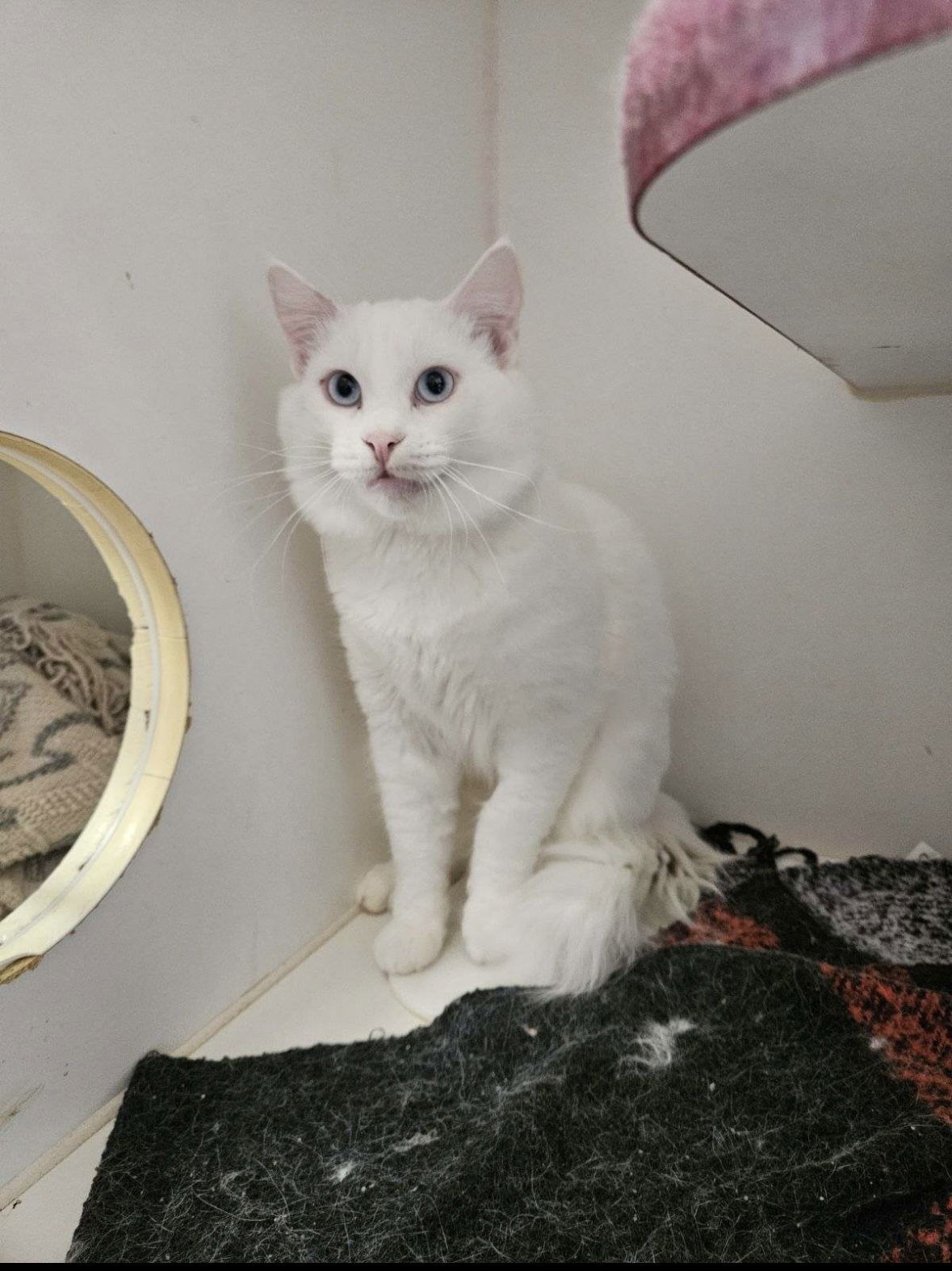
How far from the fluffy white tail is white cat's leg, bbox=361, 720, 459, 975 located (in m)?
0.15

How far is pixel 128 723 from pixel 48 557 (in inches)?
12.8

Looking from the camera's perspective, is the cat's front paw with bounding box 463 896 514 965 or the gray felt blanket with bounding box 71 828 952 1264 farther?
the cat's front paw with bounding box 463 896 514 965

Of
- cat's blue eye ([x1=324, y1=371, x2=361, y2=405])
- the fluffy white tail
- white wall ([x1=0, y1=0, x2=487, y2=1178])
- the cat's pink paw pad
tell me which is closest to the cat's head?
cat's blue eye ([x1=324, y1=371, x2=361, y2=405])

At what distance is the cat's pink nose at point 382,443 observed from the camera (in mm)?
899

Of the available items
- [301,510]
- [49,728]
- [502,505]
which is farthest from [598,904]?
[49,728]

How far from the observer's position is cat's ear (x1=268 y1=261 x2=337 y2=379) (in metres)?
0.98

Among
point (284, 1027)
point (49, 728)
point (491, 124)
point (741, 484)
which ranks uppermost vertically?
point (491, 124)

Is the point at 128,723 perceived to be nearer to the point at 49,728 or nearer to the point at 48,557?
the point at 49,728

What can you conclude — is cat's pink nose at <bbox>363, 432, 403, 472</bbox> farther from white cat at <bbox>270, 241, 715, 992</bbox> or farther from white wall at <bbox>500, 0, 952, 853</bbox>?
white wall at <bbox>500, 0, 952, 853</bbox>

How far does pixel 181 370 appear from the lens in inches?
39.0

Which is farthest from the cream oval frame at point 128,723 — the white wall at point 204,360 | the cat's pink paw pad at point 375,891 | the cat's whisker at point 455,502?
the cat's pink paw pad at point 375,891

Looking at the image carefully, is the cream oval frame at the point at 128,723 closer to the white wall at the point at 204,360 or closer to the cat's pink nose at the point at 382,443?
the white wall at the point at 204,360

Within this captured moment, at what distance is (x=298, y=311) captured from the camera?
39.9 inches

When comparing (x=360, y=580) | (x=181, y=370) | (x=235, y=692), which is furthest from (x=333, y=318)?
(x=235, y=692)
